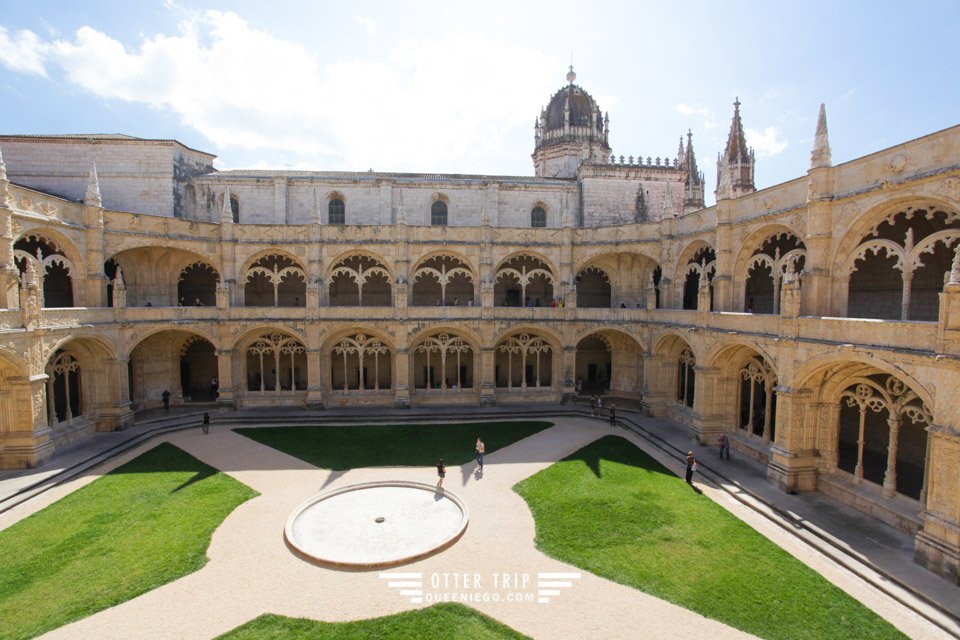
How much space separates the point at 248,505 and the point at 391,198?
22.4 m

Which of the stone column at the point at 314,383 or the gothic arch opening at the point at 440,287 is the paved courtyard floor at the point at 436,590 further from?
the gothic arch opening at the point at 440,287

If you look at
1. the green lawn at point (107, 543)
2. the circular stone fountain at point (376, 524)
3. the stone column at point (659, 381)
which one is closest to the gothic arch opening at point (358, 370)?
the green lawn at point (107, 543)

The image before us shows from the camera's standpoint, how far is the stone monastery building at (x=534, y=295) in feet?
50.3

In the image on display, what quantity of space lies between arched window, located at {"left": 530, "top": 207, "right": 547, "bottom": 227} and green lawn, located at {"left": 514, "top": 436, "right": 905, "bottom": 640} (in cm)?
2013

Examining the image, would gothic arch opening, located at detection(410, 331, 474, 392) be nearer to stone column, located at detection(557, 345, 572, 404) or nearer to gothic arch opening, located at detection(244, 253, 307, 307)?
stone column, located at detection(557, 345, 572, 404)

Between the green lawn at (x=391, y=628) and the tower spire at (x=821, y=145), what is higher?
the tower spire at (x=821, y=145)

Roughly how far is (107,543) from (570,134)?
126ft

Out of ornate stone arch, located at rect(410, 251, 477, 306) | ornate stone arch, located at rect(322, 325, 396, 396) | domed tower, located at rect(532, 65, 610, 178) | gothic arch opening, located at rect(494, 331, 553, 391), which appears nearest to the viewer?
ornate stone arch, located at rect(322, 325, 396, 396)

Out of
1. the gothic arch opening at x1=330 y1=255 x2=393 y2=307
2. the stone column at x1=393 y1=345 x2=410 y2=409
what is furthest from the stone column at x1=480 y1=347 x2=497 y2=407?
the gothic arch opening at x1=330 y1=255 x2=393 y2=307

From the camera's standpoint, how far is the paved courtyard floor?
10.2 m

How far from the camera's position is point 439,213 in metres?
33.5

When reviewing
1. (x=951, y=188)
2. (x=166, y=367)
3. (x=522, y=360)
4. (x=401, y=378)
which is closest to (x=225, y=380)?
(x=166, y=367)

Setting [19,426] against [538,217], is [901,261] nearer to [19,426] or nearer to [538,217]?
[538,217]

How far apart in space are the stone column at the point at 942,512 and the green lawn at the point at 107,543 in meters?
19.0
